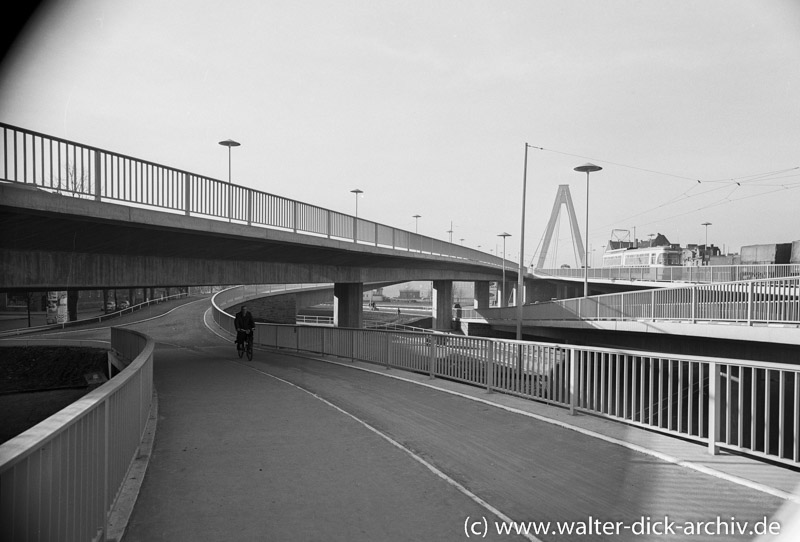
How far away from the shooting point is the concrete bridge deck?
4.61m

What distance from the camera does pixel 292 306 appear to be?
51375mm

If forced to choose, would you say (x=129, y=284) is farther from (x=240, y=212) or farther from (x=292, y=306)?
(x=292, y=306)

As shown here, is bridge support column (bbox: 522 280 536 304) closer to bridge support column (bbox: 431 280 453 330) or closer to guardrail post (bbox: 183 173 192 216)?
bridge support column (bbox: 431 280 453 330)

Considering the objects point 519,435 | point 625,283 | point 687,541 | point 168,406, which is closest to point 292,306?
point 625,283

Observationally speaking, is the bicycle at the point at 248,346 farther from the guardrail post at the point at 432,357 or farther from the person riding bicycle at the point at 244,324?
the guardrail post at the point at 432,357

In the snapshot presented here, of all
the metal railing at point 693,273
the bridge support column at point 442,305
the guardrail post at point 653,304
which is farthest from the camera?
the bridge support column at point 442,305

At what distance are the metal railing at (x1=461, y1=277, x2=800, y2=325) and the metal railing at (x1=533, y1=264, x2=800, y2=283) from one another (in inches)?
306

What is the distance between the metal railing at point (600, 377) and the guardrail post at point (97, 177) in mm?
7864

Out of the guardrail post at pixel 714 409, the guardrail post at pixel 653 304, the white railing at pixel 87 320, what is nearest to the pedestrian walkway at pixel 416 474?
the guardrail post at pixel 714 409

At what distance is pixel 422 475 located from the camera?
229 inches

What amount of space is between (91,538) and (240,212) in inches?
575

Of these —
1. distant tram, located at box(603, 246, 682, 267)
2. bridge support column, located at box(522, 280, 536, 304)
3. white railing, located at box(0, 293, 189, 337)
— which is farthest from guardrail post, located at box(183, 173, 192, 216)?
bridge support column, located at box(522, 280, 536, 304)

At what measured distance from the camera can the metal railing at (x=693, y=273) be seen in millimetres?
29062

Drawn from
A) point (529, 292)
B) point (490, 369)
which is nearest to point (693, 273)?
point (490, 369)
